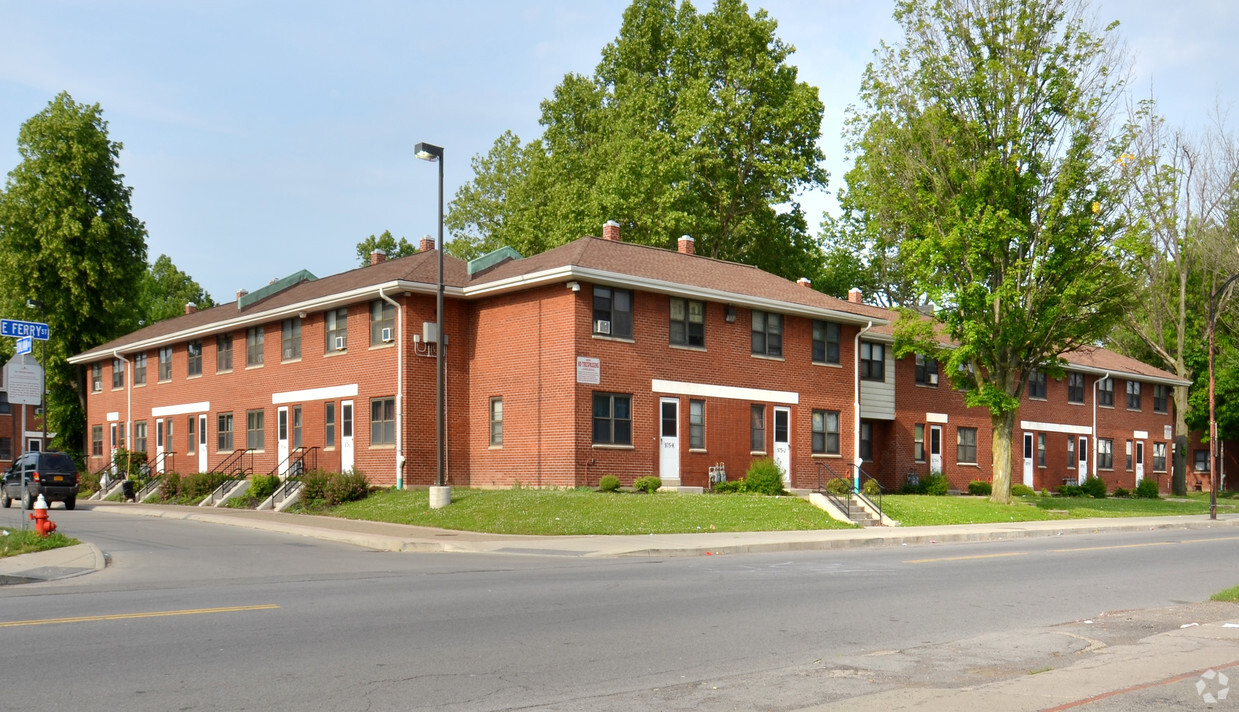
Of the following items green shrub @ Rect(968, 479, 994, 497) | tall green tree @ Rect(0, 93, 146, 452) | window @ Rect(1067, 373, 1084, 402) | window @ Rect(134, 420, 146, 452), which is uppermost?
tall green tree @ Rect(0, 93, 146, 452)

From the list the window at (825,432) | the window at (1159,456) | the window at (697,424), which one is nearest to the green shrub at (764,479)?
the window at (697,424)

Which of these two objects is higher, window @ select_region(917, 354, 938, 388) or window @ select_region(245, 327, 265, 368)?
window @ select_region(245, 327, 265, 368)

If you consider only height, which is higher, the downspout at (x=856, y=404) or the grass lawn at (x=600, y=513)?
the downspout at (x=856, y=404)

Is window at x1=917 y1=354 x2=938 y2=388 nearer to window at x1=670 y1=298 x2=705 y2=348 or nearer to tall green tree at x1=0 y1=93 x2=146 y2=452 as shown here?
window at x1=670 y1=298 x2=705 y2=348

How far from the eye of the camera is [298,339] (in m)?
36.2

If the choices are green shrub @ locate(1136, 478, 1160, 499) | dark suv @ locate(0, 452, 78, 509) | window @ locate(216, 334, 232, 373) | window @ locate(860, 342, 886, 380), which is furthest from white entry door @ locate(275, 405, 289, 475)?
green shrub @ locate(1136, 478, 1160, 499)

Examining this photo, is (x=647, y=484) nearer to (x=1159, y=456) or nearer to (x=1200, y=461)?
(x=1159, y=456)

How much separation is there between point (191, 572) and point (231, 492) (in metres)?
20.1

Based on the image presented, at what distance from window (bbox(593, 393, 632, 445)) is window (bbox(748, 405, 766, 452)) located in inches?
191

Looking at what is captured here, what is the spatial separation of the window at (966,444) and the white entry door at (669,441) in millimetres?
17599

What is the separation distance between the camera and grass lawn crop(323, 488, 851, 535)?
932 inches

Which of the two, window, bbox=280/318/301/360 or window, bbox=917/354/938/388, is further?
window, bbox=917/354/938/388

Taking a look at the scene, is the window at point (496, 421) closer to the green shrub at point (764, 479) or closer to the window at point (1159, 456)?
the green shrub at point (764, 479)

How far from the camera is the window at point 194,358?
1651 inches
